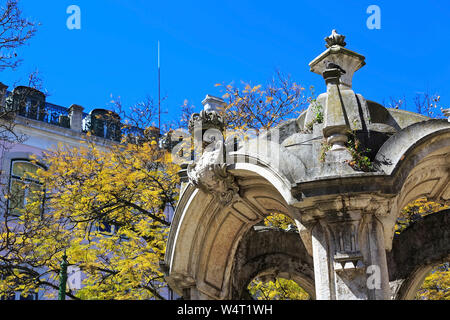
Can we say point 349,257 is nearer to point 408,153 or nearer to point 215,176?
point 408,153

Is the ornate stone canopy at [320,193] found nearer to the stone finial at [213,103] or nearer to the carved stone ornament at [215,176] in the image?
the carved stone ornament at [215,176]

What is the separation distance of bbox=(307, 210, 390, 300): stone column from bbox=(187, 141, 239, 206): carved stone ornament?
64.7 inches

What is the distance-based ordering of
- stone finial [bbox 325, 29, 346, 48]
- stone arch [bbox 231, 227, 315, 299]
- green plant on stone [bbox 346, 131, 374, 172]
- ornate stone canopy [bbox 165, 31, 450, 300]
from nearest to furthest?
1. ornate stone canopy [bbox 165, 31, 450, 300]
2. green plant on stone [bbox 346, 131, 374, 172]
3. stone finial [bbox 325, 29, 346, 48]
4. stone arch [bbox 231, 227, 315, 299]

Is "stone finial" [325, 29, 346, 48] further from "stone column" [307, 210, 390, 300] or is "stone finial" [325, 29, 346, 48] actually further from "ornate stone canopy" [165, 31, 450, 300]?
"stone column" [307, 210, 390, 300]

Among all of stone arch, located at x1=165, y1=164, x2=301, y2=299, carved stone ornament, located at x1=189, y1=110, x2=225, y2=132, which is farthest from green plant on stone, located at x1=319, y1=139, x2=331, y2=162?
carved stone ornament, located at x1=189, y1=110, x2=225, y2=132

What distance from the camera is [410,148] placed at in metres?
7.15

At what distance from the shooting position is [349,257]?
6777mm

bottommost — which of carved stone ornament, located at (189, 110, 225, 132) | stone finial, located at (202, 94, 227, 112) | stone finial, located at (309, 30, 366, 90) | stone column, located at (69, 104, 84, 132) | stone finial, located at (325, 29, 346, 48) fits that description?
carved stone ornament, located at (189, 110, 225, 132)

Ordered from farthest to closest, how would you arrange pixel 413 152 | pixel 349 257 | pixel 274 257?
pixel 274 257, pixel 413 152, pixel 349 257

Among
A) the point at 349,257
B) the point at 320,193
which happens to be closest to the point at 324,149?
the point at 320,193

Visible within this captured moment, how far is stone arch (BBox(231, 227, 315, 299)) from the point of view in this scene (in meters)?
9.71

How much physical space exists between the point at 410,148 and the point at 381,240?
1.08m

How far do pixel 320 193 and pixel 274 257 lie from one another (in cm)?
326
